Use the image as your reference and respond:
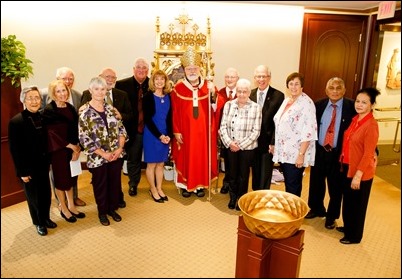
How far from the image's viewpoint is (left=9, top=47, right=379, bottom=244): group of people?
2609 millimetres

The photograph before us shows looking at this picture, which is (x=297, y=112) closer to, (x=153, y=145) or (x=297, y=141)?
(x=297, y=141)

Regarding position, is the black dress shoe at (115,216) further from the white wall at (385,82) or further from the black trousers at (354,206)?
the white wall at (385,82)

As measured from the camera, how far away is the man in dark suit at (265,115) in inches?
126

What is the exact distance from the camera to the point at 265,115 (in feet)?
10.5

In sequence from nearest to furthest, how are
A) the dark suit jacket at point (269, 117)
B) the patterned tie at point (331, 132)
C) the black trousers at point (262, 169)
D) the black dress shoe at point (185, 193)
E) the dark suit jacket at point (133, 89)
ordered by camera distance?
the patterned tie at point (331, 132), the dark suit jacket at point (269, 117), the black trousers at point (262, 169), the dark suit jacket at point (133, 89), the black dress shoe at point (185, 193)

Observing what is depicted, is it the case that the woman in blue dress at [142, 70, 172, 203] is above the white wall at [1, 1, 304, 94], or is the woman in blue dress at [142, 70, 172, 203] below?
below

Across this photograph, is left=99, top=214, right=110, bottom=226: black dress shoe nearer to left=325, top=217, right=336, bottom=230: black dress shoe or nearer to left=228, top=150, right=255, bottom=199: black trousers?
left=228, top=150, right=255, bottom=199: black trousers

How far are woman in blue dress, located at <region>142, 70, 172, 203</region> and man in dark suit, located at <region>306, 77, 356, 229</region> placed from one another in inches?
54.8

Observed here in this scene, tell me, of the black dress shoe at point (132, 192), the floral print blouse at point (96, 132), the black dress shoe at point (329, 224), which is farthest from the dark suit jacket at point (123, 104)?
the black dress shoe at point (329, 224)

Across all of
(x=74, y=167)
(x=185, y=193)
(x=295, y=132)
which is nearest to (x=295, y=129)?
(x=295, y=132)

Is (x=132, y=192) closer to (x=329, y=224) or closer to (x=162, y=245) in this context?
(x=162, y=245)

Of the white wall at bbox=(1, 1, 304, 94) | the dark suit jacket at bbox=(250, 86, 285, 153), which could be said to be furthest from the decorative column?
the white wall at bbox=(1, 1, 304, 94)

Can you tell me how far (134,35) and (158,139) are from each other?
1.53m

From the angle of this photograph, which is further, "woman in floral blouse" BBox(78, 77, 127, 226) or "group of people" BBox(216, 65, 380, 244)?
"woman in floral blouse" BBox(78, 77, 127, 226)
